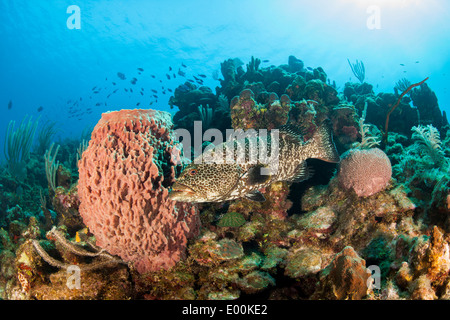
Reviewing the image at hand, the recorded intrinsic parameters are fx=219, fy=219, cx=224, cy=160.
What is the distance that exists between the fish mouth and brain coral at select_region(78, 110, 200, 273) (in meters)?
0.25

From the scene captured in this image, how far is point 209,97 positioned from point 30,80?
104734mm

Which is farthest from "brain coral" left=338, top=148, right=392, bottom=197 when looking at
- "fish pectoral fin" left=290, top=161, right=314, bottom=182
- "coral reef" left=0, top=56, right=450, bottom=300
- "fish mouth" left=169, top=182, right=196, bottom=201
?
"fish mouth" left=169, top=182, right=196, bottom=201

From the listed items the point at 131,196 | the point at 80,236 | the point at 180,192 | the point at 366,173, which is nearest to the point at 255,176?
the point at 180,192

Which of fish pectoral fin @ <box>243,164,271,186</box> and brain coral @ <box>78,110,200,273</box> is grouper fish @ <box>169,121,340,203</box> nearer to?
fish pectoral fin @ <box>243,164,271,186</box>

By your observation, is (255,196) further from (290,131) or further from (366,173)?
(366,173)

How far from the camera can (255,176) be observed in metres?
3.65

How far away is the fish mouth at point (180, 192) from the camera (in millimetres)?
3006

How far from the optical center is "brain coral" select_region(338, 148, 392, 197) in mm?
4234

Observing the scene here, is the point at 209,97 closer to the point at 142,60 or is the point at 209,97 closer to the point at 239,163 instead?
the point at 239,163

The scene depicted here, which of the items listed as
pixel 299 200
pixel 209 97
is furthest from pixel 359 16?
pixel 299 200

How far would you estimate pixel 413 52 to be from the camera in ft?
237

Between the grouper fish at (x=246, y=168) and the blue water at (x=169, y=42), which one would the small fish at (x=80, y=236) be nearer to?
the grouper fish at (x=246, y=168)

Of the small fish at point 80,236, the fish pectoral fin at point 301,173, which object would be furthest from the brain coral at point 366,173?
the small fish at point 80,236

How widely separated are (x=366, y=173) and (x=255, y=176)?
7.62ft
